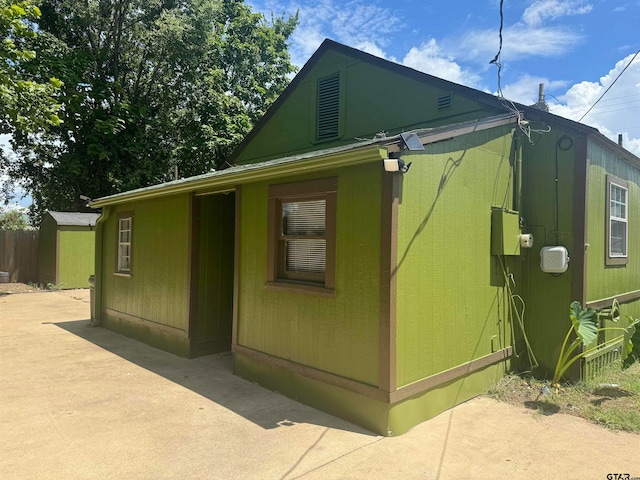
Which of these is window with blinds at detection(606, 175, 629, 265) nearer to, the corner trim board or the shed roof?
the corner trim board

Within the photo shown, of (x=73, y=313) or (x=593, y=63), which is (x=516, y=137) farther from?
(x=73, y=313)

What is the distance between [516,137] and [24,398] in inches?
253

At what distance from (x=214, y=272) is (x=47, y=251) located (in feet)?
41.2

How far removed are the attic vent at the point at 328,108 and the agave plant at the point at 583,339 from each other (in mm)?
5044

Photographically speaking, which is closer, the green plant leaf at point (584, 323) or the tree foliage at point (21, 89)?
the green plant leaf at point (584, 323)

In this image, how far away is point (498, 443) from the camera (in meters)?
3.61

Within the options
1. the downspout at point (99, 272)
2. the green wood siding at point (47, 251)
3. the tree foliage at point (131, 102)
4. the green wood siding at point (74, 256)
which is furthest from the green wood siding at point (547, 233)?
the green wood siding at point (47, 251)

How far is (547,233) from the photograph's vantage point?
5.29m

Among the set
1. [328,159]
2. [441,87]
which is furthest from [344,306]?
[441,87]

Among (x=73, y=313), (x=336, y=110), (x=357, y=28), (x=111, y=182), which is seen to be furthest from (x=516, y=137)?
(x=111, y=182)

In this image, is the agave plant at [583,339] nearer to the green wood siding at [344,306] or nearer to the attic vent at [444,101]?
the green wood siding at [344,306]

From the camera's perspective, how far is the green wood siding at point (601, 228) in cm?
523

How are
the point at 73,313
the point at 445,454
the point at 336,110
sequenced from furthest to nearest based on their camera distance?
the point at 73,313 < the point at 336,110 < the point at 445,454

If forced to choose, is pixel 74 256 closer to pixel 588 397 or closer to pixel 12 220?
pixel 588 397
